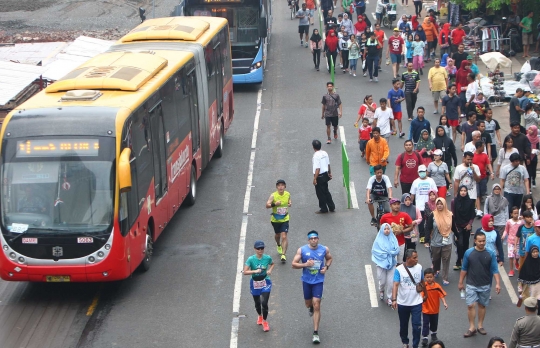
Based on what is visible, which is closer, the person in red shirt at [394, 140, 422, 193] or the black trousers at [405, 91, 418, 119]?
the person in red shirt at [394, 140, 422, 193]

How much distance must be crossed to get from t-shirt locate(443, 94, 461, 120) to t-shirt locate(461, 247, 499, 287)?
10450 mm

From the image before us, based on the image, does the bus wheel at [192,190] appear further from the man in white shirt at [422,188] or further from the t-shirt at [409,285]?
the t-shirt at [409,285]

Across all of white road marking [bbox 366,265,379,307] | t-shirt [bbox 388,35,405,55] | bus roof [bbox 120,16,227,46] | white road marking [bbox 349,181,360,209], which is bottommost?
white road marking [bbox 349,181,360,209]

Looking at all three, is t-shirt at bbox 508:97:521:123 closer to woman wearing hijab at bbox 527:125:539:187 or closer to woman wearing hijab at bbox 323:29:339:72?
woman wearing hijab at bbox 527:125:539:187

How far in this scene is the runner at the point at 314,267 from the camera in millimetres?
12930

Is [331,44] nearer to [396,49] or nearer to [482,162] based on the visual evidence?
[396,49]

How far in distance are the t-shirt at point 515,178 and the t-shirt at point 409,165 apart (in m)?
1.69

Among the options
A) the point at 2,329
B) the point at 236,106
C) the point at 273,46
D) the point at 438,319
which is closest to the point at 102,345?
the point at 2,329

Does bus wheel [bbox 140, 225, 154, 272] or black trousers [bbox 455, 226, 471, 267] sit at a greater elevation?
black trousers [bbox 455, 226, 471, 267]

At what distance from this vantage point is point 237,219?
737 inches

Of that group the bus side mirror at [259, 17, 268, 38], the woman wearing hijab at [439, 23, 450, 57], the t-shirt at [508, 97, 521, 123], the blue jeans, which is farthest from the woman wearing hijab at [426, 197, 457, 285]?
the woman wearing hijab at [439, 23, 450, 57]

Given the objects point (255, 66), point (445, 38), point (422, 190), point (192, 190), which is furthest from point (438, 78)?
point (422, 190)

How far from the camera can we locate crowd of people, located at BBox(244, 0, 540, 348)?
1265 cm

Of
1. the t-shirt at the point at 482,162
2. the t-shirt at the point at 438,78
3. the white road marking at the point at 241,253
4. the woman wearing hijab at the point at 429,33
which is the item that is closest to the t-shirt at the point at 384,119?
the white road marking at the point at 241,253
